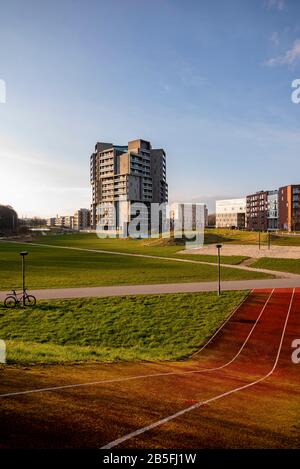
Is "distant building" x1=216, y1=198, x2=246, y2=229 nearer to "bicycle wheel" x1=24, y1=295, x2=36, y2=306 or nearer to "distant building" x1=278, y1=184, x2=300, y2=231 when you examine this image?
"distant building" x1=278, y1=184, x2=300, y2=231

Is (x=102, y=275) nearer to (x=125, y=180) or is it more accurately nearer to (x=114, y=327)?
(x=114, y=327)

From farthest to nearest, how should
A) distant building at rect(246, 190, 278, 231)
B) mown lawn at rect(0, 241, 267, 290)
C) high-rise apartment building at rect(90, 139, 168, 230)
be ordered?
high-rise apartment building at rect(90, 139, 168, 230)
distant building at rect(246, 190, 278, 231)
mown lawn at rect(0, 241, 267, 290)

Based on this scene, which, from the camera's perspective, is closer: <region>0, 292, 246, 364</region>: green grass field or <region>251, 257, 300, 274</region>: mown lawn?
<region>0, 292, 246, 364</region>: green grass field

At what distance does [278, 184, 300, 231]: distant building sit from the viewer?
11769 cm

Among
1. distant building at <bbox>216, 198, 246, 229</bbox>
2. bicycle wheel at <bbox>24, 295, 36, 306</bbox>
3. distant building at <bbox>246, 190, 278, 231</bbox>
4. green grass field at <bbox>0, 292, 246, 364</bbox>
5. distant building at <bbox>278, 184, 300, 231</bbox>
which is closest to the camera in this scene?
green grass field at <bbox>0, 292, 246, 364</bbox>

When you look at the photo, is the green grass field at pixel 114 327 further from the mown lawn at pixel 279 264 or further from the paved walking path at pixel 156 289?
the mown lawn at pixel 279 264

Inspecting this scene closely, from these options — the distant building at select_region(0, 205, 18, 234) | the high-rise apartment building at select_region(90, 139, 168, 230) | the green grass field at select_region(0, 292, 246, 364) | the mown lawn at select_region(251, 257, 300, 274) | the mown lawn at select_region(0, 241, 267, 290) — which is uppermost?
the high-rise apartment building at select_region(90, 139, 168, 230)

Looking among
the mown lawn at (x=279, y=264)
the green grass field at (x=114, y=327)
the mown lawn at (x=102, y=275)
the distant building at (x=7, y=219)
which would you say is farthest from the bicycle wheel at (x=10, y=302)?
the distant building at (x=7, y=219)

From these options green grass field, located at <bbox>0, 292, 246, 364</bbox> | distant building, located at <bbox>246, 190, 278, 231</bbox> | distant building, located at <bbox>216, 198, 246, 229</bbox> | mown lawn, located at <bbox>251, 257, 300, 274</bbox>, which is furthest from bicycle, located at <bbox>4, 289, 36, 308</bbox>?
distant building, located at <bbox>216, 198, 246, 229</bbox>

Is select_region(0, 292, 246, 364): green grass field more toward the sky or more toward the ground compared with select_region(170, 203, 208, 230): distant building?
more toward the ground

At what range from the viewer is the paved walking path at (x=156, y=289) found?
85.5 feet

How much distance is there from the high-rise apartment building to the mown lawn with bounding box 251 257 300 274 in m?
88.9
